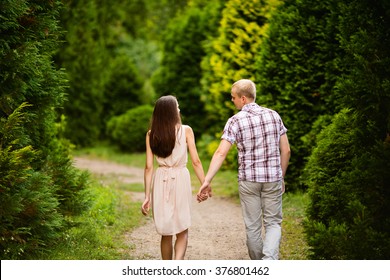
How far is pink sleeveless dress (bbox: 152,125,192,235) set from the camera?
6227 mm

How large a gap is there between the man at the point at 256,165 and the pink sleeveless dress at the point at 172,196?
218 mm

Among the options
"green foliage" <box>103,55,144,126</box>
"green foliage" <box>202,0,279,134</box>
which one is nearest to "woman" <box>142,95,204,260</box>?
"green foliage" <box>202,0,279,134</box>

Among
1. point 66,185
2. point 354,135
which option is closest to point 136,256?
point 66,185

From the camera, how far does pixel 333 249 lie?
553 cm

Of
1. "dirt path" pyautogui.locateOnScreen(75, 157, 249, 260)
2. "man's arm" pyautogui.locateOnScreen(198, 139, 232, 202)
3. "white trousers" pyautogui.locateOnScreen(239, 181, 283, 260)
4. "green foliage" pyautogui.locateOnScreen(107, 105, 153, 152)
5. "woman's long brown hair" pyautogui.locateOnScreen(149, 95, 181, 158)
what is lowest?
"green foliage" pyautogui.locateOnScreen(107, 105, 153, 152)

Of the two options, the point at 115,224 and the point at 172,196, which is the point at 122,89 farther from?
the point at 172,196

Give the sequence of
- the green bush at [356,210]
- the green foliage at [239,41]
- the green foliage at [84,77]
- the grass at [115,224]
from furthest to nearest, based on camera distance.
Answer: the green foliage at [84,77] → the green foliage at [239,41] → the grass at [115,224] → the green bush at [356,210]

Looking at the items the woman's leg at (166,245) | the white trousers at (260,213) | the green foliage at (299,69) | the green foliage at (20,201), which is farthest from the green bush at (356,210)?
the green foliage at (299,69)

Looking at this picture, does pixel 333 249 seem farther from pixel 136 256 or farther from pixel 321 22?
pixel 321 22

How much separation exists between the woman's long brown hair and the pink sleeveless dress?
0.09m

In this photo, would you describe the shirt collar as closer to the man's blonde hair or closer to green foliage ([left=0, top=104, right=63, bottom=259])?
the man's blonde hair

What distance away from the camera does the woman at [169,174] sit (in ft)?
20.4

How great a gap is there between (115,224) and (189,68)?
12.0 metres

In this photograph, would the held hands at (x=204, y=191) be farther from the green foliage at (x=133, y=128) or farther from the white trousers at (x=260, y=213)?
the green foliage at (x=133, y=128)
